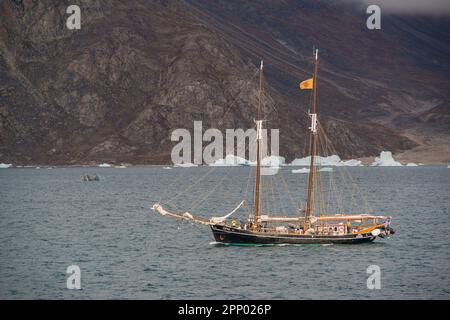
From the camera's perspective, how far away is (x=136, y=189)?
188 meters

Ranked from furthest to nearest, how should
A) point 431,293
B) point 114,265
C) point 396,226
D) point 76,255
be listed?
point 396,226 < point 76,255 < point 114,265 < point 431,293

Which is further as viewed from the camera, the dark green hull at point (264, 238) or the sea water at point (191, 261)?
the dark green hull at point (264, 238)

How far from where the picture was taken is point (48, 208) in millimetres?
140750

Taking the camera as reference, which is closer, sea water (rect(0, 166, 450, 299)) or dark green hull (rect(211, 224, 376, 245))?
sea water (rect(0, 166, 450, 299))

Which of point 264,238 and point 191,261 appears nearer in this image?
point 191,261

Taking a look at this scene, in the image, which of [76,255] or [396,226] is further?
[396,226]

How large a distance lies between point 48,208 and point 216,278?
7374 cm

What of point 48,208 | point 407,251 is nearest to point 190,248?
point 407,251

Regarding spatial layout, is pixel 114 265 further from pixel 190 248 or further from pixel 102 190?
pixel 102 190

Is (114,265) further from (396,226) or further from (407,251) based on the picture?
(396,226)

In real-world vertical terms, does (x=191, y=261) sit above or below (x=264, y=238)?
below
